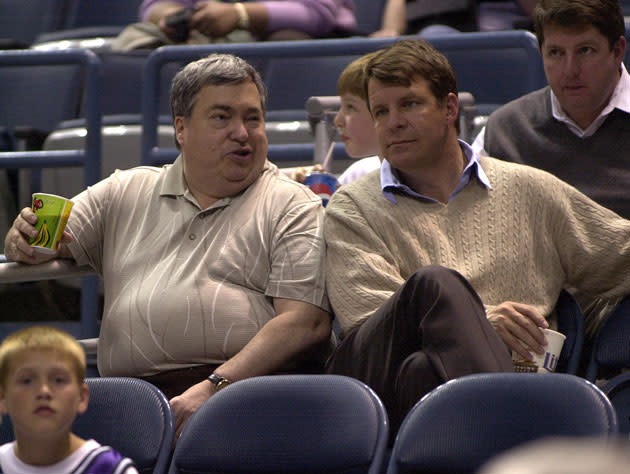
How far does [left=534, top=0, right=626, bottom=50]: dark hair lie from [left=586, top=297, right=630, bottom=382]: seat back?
75 centimetres

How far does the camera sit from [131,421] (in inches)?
80.4

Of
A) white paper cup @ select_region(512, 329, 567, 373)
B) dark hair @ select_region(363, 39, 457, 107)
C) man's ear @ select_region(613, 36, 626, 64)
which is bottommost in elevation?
white paper cup @ select_region(512, 329, 567, 373)

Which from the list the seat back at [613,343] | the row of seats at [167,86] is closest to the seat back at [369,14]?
the row of seats at [167,86]

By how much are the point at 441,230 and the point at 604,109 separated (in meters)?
0.58

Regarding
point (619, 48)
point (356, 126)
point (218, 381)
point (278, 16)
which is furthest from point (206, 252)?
point (278, 16)

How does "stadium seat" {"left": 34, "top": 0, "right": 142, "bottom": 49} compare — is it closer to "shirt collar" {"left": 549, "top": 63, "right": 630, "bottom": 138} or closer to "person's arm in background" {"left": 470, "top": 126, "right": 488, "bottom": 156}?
"person's arm in background" {"left": 470, "top": 126, "right": 488, "bottom": 156}

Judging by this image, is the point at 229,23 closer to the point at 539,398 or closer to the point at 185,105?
the point at 185,105

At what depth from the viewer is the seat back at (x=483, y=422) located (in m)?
1.79

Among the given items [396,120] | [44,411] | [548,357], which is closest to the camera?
[44,411]

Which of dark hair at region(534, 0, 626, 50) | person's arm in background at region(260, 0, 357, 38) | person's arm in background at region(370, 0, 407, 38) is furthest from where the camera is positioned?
person's arm in background at region(370, 0, 407, 38)

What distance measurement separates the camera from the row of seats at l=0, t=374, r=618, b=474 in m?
1.80

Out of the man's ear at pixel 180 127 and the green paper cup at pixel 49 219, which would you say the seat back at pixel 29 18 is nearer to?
the man's ear at pixel 180 127

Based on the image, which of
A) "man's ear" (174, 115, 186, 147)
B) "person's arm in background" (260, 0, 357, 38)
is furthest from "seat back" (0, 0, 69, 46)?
"man's ear" (174, 115, 186, 147)

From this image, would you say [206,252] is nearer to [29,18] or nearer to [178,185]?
[178,185]
